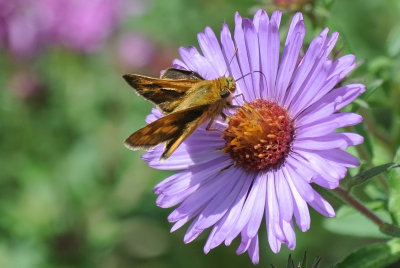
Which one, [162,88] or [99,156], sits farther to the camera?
[99,156]

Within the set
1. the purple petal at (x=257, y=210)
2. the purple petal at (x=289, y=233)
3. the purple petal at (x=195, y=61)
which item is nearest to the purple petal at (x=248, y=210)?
the purple petal at (x=257, y=210)

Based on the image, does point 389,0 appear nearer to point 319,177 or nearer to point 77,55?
point 77,55

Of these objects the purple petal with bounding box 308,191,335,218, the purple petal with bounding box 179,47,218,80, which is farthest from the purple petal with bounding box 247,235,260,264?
the purple petal with bounding box 179,47,218,80

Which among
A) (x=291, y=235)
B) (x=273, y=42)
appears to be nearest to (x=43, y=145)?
(x=273, y=42)

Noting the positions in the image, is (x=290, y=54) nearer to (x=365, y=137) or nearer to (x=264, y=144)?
(x=264, y=144)

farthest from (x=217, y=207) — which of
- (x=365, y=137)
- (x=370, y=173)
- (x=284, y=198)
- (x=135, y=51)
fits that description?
(x=135, y=51)

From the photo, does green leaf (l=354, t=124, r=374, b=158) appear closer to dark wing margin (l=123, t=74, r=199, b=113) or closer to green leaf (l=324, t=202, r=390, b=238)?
green leaf (l=324, t=202, r=390, b=238)
